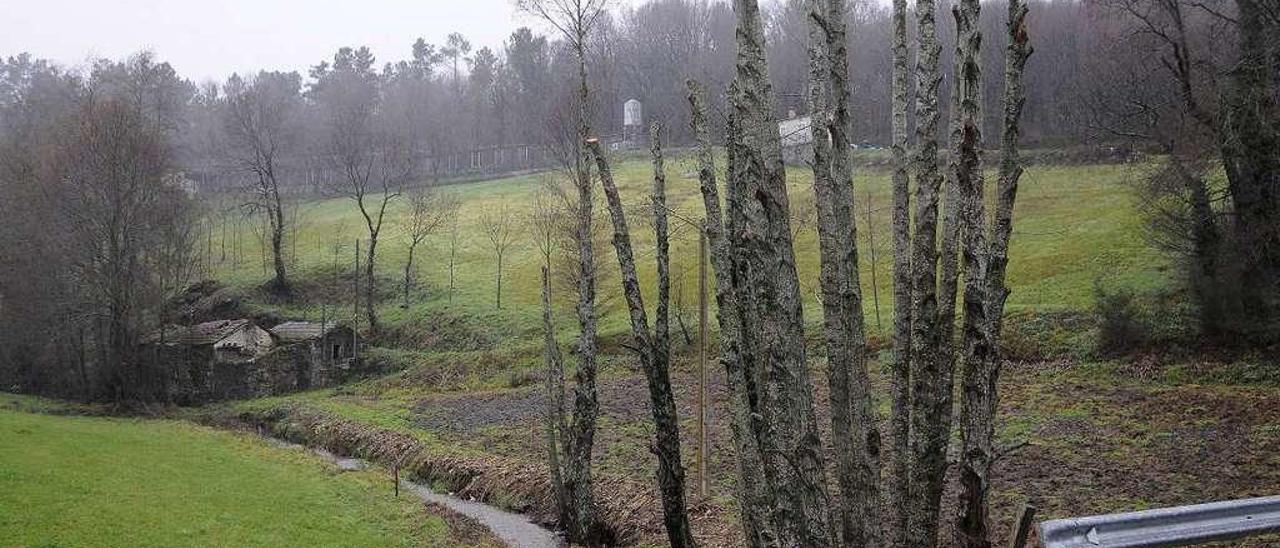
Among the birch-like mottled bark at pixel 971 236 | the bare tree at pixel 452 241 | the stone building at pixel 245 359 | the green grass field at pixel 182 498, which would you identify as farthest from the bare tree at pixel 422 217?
the birch-like mottled bark at pixel 971 236

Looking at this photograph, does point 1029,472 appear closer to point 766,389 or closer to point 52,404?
point 766,389

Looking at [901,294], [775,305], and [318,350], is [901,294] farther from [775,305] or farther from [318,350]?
[318,350]

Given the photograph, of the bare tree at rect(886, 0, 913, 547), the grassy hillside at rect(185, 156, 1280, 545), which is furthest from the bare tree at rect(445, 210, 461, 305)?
the bare tree at rect(886, 0, 913, 547)

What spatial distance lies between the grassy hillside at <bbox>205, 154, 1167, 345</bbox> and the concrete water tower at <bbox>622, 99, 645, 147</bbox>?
12.6 feet

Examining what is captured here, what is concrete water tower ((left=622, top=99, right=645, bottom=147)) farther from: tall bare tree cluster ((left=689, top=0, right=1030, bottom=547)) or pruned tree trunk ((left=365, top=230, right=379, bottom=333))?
tall bare tree cluster ((left=689, top=0, right=1030, bottom=547))

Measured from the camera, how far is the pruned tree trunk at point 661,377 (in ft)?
46.5

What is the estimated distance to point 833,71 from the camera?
31.0ft

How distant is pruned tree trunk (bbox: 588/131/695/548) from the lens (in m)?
14.2

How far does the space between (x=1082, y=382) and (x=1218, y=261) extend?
502 cm

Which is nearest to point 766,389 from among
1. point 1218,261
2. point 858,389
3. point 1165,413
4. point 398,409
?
point 858,389

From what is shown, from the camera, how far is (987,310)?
786 centimetres

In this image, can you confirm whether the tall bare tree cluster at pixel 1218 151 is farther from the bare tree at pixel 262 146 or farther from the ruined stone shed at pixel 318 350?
the bare tree at pixel 262 146

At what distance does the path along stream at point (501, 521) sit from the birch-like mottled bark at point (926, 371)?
10.1 metres

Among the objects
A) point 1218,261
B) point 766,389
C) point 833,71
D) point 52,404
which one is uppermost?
point 833,71
